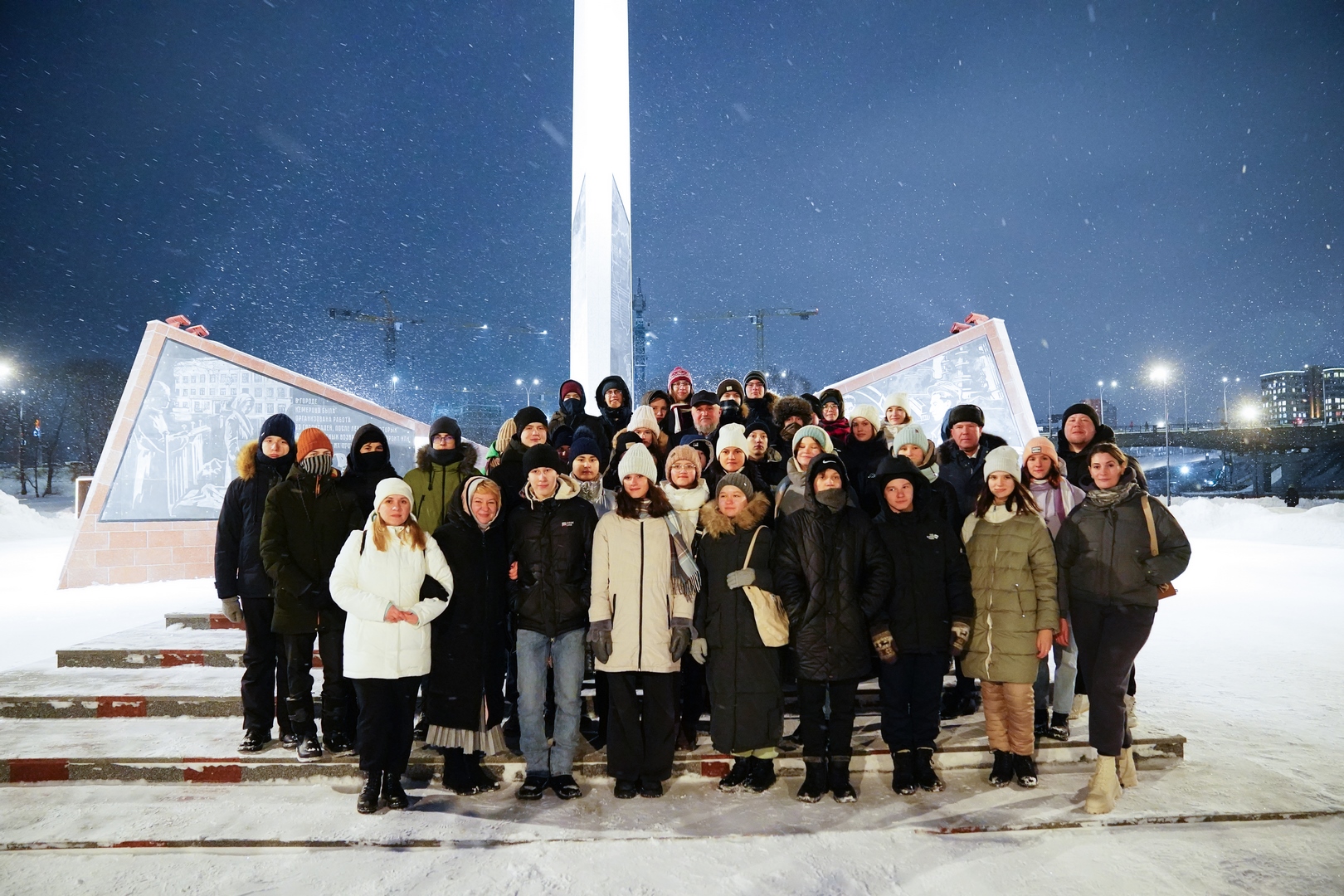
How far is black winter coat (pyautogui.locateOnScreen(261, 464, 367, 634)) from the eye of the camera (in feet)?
12.0

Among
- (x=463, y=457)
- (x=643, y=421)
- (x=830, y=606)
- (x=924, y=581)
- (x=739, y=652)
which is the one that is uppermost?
(x=643, y=421)

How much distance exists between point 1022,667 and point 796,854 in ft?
4.80

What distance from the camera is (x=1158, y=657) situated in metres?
6.20

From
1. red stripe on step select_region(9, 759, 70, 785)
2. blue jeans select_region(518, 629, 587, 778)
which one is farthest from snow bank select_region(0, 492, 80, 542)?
blue jeans select_region(518, 629, 587, 778)

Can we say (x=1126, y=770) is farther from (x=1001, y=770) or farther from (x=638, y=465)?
(x=638, y=465)

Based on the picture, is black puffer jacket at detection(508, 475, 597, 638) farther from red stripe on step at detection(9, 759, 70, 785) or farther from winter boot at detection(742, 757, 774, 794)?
red stripe on step at detection(9, 759, 70, 785)

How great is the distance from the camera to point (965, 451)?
174 inches

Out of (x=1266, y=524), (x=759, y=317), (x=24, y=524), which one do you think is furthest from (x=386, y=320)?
(x=1266, y=524)

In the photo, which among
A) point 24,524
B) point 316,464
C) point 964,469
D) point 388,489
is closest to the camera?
point 388,489

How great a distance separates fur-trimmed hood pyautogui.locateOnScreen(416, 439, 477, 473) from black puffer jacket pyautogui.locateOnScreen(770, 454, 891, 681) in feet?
6.49

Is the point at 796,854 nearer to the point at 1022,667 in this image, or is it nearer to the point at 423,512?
the point at 1022,667

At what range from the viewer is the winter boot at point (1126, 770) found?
3.55 metres

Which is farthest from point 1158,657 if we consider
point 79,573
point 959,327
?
point 79,573

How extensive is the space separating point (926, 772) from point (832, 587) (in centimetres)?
114
